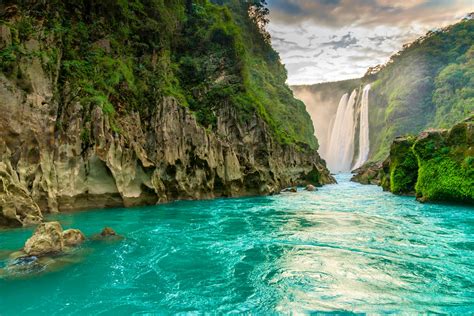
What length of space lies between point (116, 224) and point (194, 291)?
32.2 feet

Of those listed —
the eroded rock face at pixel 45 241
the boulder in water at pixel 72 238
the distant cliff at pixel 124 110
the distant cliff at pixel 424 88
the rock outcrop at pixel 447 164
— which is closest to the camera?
the eroded rock face at pixel 45 241

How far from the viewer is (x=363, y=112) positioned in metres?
91.2

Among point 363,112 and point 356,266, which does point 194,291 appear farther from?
point 363,112

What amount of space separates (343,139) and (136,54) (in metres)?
77.1

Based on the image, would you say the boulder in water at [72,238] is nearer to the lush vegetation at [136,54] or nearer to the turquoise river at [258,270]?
the turquoise river at [258,270]

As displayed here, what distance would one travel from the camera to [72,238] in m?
12.1

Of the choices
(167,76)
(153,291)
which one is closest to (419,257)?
(153,291)

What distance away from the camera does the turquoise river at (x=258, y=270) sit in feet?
24.2

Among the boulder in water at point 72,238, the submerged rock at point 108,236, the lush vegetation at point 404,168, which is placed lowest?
the submerged rock at point 108,236

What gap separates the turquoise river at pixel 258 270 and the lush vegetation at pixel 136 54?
1087 centimetres

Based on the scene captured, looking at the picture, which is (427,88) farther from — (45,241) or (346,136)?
(45,241)

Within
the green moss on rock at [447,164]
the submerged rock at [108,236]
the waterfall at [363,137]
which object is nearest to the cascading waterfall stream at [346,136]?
the waterfall at [363,137]

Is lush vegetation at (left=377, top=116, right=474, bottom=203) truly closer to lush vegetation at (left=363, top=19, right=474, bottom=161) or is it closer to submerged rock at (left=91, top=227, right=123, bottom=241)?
submerged rock at (left=91, top=227, right=123, bottom=241)

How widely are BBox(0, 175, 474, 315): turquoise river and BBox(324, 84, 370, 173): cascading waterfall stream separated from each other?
2969 inches
